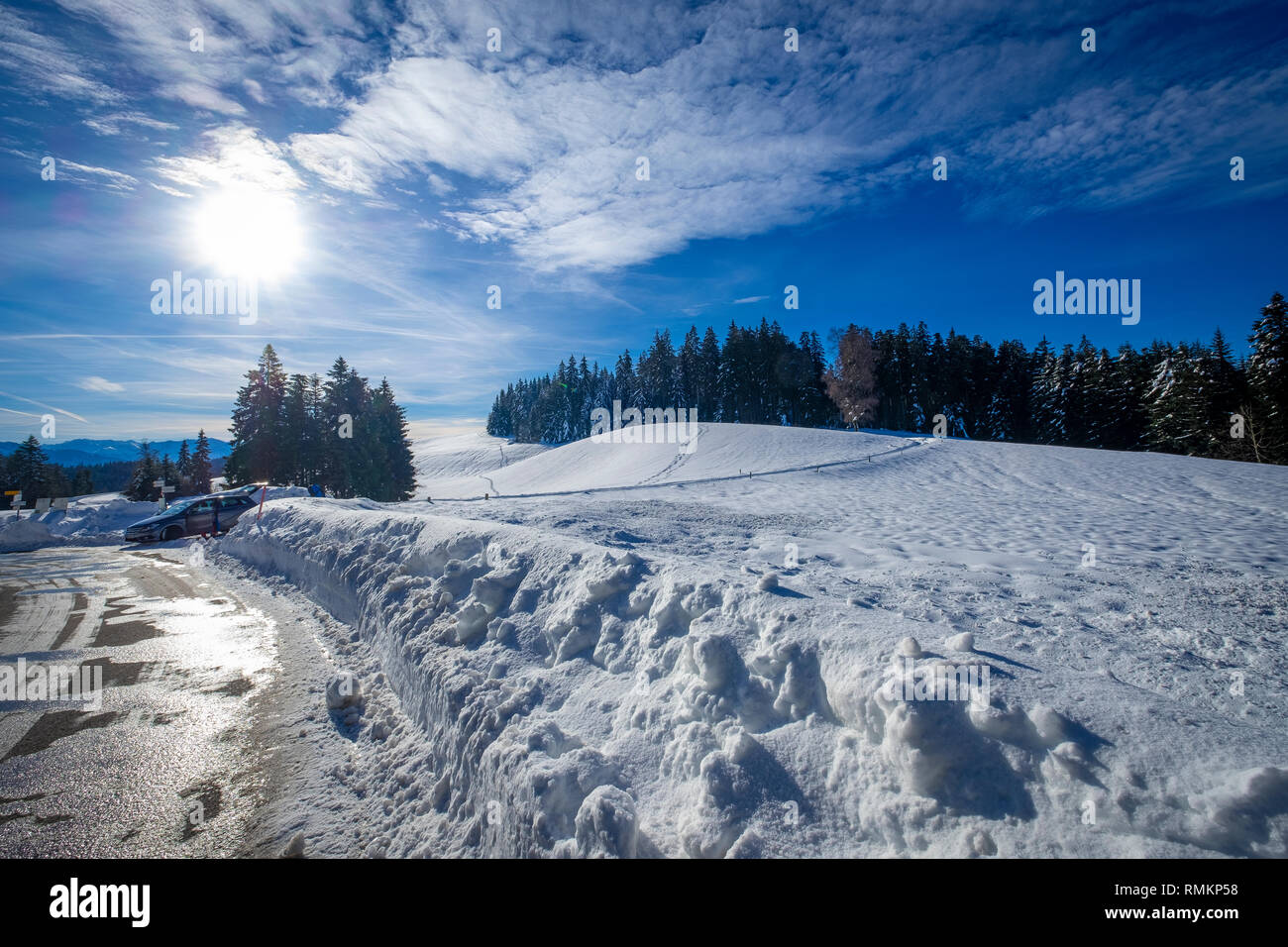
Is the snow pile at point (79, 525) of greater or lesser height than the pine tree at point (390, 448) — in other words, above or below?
below

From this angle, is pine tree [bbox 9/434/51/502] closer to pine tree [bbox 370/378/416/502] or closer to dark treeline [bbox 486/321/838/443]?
pine tree [bbox 370/378/416/502]

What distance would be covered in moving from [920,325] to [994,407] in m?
15.3

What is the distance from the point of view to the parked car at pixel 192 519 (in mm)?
19047

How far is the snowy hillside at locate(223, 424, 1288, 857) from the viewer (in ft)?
9.21

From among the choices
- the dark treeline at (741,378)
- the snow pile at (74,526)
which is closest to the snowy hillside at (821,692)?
the snow pile at (74,526)

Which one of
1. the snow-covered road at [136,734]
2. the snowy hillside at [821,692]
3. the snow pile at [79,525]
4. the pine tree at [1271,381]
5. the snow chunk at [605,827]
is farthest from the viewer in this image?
the pine tree at [1271,381]

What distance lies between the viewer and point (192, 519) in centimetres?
2016

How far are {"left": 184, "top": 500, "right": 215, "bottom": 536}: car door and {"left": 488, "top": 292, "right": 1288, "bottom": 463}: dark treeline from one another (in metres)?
56.4

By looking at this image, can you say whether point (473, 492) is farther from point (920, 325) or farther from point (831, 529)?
point (920, 325)

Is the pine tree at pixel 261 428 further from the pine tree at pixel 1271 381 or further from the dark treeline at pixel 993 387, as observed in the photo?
the pine tree at pixel 1271 381

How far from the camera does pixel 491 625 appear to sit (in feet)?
19.9

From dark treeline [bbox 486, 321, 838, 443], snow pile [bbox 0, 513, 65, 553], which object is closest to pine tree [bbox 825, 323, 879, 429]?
dark treeline [bbox 486, 321, 838, 443]

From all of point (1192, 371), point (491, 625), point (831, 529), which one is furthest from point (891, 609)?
point (1192, 371)

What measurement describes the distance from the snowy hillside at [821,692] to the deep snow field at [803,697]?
0.06ft
